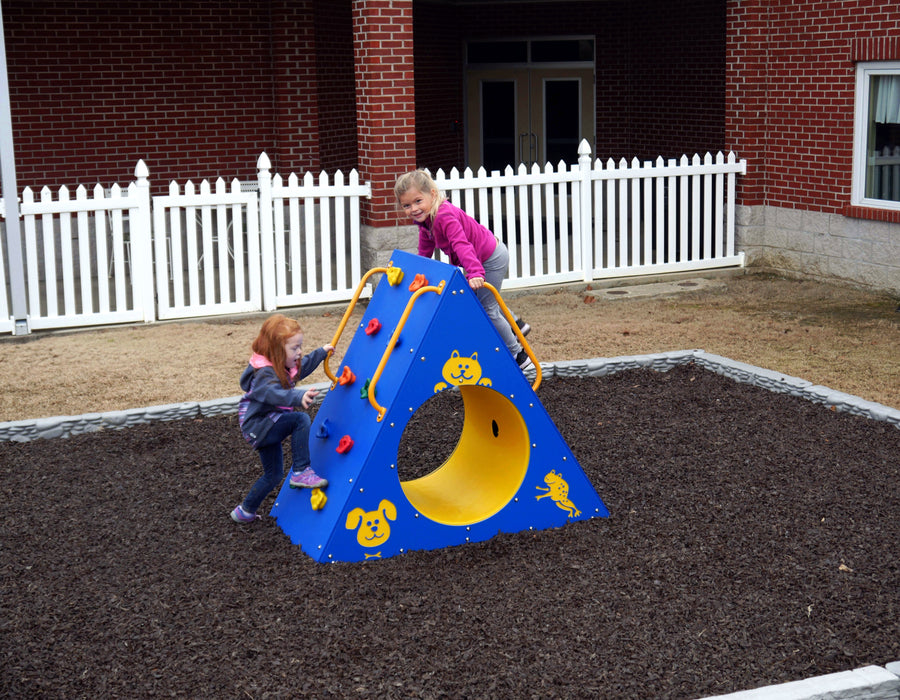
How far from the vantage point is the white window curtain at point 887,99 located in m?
10.9

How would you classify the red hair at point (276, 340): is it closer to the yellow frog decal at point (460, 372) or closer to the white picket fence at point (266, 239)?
the yellow frog decal at point (460, 372)

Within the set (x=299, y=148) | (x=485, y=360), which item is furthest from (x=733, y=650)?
(x=299, y=148)

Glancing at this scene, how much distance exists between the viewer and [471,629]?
Result: 4254 millimetres

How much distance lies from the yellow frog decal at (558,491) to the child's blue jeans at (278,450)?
1.09 metres

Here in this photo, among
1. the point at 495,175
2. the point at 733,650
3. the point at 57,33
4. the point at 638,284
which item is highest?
the point at 57,33

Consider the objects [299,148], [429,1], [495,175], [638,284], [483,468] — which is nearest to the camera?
[483,468]

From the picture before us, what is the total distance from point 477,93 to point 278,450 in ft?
44.1

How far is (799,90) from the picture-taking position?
11797 millimetres

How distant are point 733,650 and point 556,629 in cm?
65

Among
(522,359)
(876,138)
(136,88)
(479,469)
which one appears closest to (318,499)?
(479,469)

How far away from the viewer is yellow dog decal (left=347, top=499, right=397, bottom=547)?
4848 millimetres

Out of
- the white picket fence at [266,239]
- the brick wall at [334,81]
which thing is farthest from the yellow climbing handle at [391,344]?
the brick wall at [334,81]

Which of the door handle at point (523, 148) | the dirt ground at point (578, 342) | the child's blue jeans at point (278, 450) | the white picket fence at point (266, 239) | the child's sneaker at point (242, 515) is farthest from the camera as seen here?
the door handle at point (523, 148)

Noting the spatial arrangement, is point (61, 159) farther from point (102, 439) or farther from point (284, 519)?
point (284, 519)
